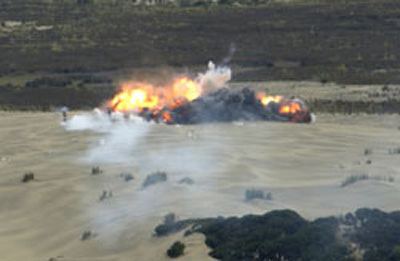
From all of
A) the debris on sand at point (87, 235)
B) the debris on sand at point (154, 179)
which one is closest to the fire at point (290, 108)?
the debris on sand at point (154, 179)

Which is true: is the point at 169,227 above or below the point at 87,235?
above

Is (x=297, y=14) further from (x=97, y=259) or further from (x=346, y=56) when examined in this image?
(x=97, y=259)

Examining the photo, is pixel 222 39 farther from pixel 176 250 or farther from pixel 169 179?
pixel 176 250

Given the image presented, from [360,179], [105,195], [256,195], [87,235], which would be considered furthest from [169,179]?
[360,179]

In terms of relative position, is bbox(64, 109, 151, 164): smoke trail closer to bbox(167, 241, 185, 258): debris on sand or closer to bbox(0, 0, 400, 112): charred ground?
bbox(0, 0, 400, 112): charred ground

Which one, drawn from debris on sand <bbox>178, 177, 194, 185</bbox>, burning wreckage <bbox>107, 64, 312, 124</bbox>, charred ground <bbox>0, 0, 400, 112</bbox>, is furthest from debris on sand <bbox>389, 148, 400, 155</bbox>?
charred ground <bbox>0, 0, 400, 112</bbox>

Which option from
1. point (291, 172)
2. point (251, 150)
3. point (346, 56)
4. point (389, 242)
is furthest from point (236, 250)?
point (346, 56)

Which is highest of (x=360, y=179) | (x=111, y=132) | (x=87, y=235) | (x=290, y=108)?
(x=360, y=179)

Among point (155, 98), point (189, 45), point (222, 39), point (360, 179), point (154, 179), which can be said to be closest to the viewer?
point (360, 179)
